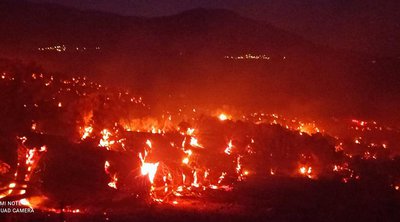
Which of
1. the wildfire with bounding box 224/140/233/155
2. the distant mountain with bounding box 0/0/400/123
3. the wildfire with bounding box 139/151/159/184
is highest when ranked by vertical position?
the distant mountain with bounding box 0/0/400/123

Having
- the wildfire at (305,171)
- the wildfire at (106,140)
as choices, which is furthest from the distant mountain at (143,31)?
the wildfire at (305,171)

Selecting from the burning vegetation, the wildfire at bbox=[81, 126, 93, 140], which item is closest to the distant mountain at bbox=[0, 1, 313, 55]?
the burning vegetation

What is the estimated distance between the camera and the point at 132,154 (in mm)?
16469

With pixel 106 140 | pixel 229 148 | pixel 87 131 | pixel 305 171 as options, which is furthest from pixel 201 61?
pixel 106 140

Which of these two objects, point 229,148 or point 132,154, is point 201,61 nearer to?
point 229,148

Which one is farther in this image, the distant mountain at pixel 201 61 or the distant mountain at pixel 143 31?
the distant mountain at pixel 143 31

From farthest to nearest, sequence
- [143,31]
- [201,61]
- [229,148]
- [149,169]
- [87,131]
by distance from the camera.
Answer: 1. [143,31]
2. [201,61]
3. [229,148]
4. [87,131]
5. [149,169]

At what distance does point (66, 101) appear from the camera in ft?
64.1

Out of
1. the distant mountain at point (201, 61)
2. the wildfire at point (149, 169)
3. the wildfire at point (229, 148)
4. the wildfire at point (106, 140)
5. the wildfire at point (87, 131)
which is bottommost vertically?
the wildfire at point (149, 169)

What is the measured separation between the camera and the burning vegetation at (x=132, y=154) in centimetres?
1439

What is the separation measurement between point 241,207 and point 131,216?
12.3 feet

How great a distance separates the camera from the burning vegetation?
47.2ft

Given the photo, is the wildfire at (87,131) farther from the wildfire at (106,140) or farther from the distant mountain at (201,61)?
the distant mountain at (201,61)

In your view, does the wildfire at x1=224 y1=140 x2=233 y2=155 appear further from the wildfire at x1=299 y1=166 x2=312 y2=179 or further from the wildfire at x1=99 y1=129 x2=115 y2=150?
the wildfire at x1=99 y1=129 x2=115 y2=150
